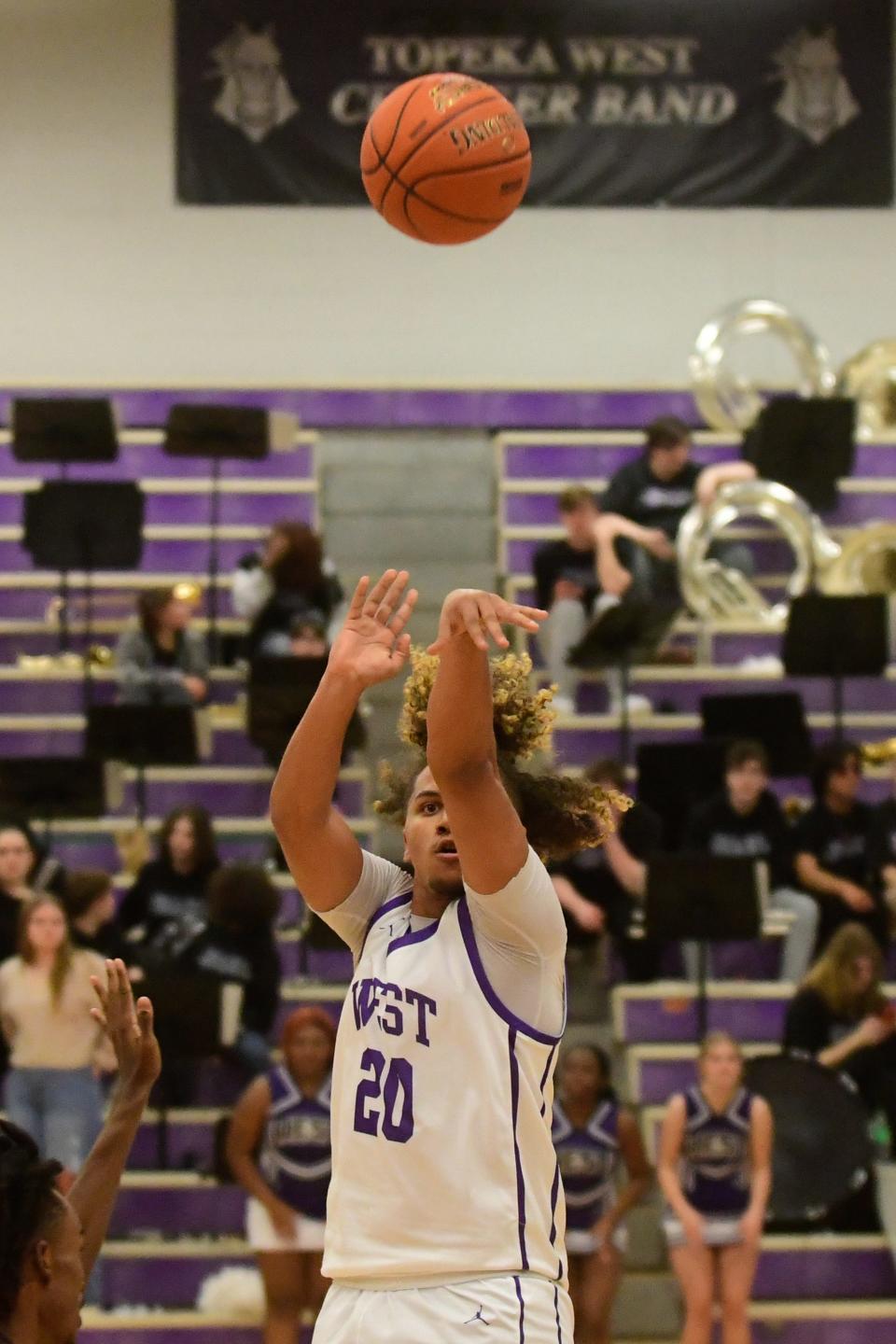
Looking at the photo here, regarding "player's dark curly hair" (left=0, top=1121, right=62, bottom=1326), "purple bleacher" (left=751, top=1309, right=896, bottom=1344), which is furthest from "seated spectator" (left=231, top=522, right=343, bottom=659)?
"player's dark curly hair" (left=0, top=1121, right=62, bottom=1326)

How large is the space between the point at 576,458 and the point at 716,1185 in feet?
19.1

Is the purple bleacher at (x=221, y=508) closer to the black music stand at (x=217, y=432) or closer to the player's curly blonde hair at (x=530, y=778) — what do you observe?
the black music stand at (x=217, y=432)

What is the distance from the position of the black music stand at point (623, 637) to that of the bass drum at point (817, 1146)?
8.08 feet

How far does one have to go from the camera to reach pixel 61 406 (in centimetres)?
1125

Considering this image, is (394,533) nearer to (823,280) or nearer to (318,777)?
(823,280)

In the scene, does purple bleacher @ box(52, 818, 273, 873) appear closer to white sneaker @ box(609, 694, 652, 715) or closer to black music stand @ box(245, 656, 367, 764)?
black music stand @ box(245, 656, 367, 764)

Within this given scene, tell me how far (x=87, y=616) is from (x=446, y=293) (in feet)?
11.4

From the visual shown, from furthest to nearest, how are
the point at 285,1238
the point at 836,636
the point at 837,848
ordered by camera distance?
the point at 836,636 → the point at 837,848 → the point at 285,1238

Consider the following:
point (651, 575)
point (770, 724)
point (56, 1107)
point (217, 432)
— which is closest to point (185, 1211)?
point (56, 1107)

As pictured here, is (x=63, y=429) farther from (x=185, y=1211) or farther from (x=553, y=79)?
(x=553, y=79)

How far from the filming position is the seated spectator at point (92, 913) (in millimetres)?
9000

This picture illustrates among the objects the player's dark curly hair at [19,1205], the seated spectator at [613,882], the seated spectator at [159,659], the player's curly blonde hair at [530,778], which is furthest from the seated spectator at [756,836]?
the player's dark curly hair at [19,1205]

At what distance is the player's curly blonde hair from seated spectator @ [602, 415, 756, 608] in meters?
7.90

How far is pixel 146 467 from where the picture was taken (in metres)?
13.0
